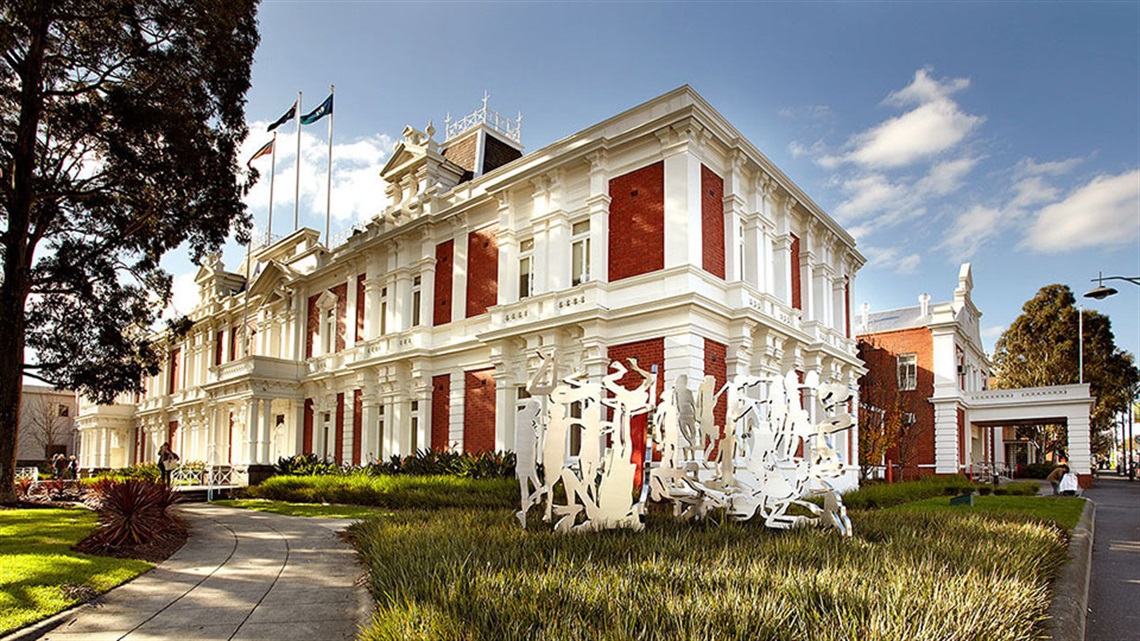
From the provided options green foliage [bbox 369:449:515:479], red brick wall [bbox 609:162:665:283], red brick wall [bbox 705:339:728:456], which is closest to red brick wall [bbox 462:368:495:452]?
green foliage [bbox 369:449:515:479]

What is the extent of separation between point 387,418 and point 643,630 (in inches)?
922

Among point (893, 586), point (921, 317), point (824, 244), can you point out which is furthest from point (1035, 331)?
point (893, 586)

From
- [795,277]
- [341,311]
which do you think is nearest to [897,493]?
[795,277]

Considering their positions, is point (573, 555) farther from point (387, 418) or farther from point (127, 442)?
point (127, 442)

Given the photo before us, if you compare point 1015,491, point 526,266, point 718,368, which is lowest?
point 1015,491

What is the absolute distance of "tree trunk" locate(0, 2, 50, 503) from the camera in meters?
16.5

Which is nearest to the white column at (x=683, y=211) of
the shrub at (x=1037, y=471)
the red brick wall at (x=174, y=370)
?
the shrub at (x=1037, y=471)

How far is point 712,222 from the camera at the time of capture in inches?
762

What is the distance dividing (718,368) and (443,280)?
1114 cm

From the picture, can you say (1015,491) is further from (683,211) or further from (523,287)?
(523,287)

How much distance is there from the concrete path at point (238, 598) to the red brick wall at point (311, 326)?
869 inches

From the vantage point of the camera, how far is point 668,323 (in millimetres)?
17750

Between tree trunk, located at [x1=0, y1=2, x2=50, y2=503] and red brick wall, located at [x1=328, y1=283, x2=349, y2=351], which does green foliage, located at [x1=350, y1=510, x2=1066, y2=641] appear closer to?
tree trunk, located at [x1=0, y1=2, x2=50, y2=503]

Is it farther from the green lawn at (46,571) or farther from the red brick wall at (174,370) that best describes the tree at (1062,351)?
the red brick wall at (174,370)
